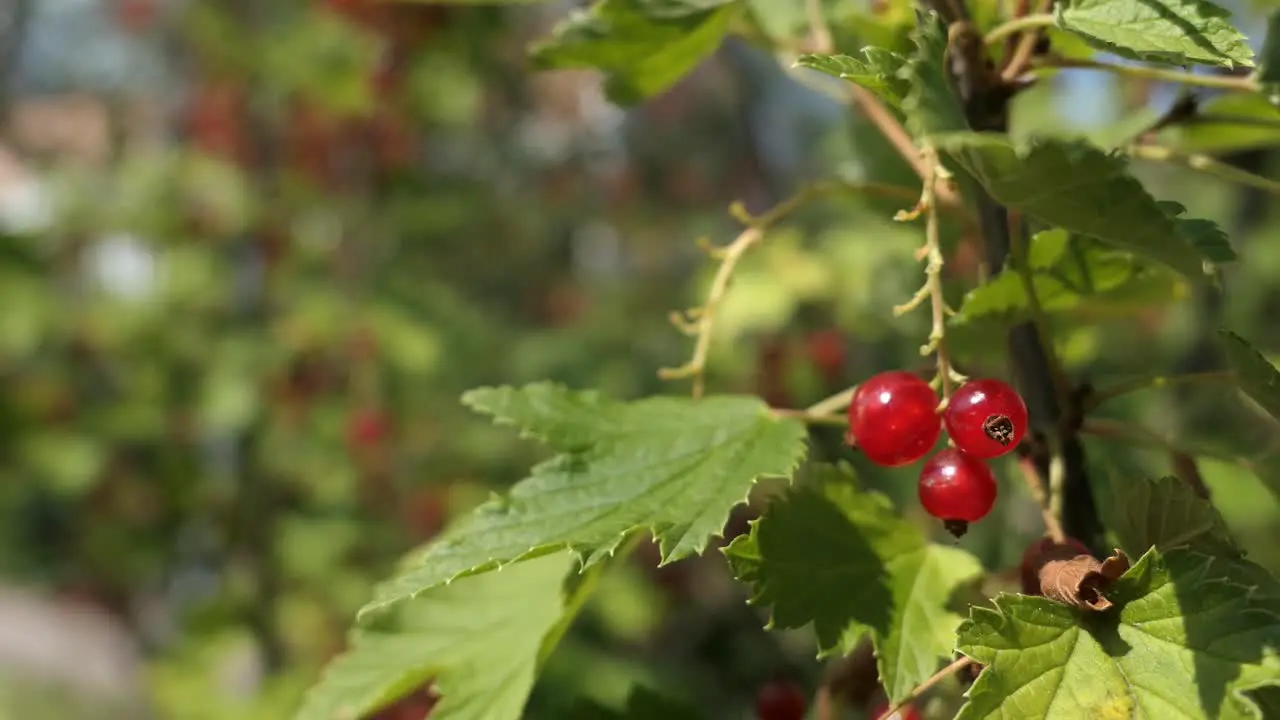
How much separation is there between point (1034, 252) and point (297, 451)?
265cm

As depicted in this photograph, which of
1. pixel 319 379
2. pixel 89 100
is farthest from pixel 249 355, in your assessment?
pixel 89 100

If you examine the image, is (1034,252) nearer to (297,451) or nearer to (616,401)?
(616,401)

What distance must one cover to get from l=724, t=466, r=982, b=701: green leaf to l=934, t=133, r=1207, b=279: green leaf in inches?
9.4

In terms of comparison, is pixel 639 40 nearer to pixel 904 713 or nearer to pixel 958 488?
pixel 958 488

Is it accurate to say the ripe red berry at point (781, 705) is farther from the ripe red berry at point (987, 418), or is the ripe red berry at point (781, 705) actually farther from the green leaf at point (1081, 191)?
the green leaf at point (1081, 191)

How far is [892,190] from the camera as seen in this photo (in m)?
0.75

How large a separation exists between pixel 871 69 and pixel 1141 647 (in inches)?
13.1

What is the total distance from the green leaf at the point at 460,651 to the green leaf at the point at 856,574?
19 centimetres

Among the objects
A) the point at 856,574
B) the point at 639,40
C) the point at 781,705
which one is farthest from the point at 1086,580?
the point at 639,40

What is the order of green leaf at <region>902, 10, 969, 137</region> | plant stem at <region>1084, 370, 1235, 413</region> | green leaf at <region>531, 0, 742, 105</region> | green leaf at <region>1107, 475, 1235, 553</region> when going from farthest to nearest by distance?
green leaf at <region>531, 0, 742, 105</region>
plant stem at <region>1084, 370, 1235, 413</region>
green leaf at <region>1107, 475, 1235, 553</region>
green leaf at <region>902, 10, 969, 137</region>

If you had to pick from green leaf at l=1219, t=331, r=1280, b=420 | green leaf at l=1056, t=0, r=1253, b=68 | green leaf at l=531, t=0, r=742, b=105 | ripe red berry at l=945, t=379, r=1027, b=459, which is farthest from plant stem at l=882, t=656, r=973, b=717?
green leaf at l=531, t=0, r=742, b=105

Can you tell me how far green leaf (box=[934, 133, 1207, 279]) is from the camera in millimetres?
465

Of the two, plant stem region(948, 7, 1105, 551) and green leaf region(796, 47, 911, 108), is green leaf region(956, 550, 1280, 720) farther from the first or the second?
green leaf region(796, 47, 911, 108)

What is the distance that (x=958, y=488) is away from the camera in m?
0.59
